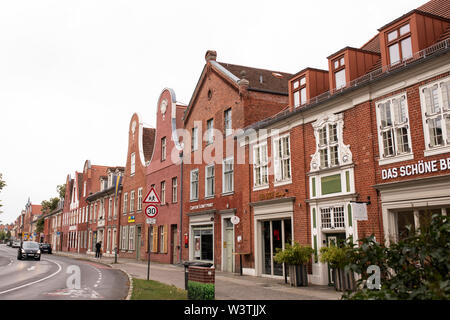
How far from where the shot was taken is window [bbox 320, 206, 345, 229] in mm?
14422

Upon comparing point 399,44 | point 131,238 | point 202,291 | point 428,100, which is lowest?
point 202,291

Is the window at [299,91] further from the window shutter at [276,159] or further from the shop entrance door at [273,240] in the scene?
the shop entrance door at [273,240]

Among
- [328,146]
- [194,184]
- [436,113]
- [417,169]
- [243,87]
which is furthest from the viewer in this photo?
[194,184]

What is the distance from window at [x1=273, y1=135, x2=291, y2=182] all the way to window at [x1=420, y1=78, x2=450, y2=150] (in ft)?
21.4

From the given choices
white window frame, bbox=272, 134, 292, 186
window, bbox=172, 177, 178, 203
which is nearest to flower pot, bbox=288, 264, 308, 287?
white window frame, bbox=272, 134, 292, 186

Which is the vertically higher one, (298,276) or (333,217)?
(333,217)

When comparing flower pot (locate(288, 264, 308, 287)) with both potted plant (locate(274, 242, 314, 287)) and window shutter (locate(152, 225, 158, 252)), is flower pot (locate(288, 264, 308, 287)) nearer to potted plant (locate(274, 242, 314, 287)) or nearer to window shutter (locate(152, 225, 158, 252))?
potted plant (locate(274, 242, 314, 287))

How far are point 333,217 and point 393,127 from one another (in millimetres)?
3896

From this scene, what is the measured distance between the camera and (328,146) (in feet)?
50.0

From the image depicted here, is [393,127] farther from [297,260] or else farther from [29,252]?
[29,252]

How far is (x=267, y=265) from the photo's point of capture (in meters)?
18.6

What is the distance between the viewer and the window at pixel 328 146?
49.5 feet

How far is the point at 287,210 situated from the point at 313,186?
191cm

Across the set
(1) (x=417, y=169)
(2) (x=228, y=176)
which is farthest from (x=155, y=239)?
(1) (x=417, y=169)
